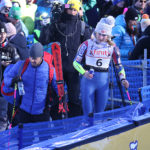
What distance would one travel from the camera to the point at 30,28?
32.9 ft

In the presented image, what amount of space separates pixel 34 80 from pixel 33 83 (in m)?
0.05

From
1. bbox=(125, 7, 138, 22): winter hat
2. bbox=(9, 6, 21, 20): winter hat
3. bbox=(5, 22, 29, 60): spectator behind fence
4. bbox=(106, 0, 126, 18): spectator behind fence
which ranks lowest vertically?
bbox=(5, 22, 29, 60): spectator behind fence

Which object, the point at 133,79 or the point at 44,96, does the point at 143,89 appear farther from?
the point at 133,79

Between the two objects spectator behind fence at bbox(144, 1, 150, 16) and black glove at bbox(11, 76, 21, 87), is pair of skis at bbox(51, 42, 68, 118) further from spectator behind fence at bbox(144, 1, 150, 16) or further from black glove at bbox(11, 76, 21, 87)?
spectator behind fence at bbox(144, 1, 150, 16)

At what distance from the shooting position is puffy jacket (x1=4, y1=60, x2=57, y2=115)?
19.4ft

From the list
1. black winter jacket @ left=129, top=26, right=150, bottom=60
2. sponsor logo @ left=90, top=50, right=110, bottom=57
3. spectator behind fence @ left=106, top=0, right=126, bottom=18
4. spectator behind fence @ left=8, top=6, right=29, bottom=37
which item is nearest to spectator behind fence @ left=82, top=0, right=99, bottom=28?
spectator behind fence @ left=106, top=0, right=126, bottom=18

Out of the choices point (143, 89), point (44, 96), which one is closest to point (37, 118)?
point (44, 96)

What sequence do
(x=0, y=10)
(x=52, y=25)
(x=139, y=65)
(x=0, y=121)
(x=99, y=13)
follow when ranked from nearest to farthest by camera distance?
(x=0, y=121) → (x=52, y=25) → (x=139, y=65) → (x=0, y=10) → (x=99, y=13)

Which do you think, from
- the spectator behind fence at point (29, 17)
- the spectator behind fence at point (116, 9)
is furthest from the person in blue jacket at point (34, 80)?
the spectator behind fence at point (116, 9)

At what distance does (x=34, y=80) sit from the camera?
5.92 metres

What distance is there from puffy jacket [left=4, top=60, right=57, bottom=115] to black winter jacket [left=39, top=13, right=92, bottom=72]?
1.66 metres

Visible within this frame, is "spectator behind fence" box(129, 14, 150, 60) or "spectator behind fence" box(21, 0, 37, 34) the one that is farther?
"spectator behind fence" box(21, 0, 37, 34)

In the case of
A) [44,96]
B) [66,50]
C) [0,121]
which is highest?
[66,50]

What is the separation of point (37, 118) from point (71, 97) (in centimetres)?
166
